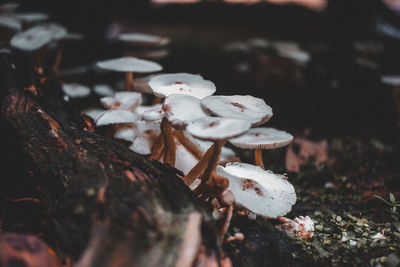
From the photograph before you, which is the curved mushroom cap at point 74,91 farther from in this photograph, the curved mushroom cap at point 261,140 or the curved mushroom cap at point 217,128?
the curved mushroom cap at point 217,128

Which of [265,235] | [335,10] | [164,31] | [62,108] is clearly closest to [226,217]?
[265,235]

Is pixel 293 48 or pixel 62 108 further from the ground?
pixel 293 48

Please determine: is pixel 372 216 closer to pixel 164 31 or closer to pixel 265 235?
pixel 265 235

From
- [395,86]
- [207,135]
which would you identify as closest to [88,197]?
[207,135]

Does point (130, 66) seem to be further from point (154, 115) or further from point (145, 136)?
point (154, 115)

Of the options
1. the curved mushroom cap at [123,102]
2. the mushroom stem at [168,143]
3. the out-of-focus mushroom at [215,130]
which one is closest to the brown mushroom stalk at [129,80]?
the curved mushroom cap at [123,102]

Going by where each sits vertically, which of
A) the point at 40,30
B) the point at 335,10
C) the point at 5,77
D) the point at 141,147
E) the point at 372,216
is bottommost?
the point at 372,216

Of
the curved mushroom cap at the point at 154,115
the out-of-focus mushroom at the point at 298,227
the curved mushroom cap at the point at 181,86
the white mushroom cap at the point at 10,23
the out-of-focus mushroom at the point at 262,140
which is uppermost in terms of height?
the white mushroom cap at the point at 10,23
